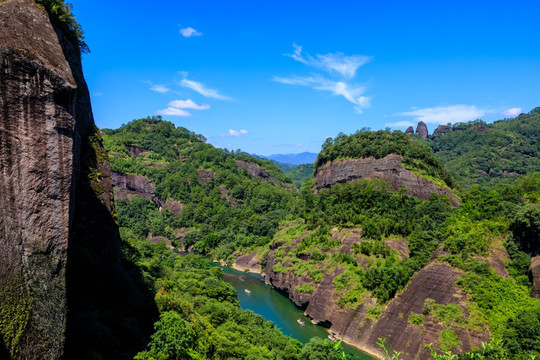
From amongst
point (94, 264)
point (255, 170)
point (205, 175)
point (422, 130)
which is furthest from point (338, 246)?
point (422, 130)

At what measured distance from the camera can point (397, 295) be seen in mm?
34688

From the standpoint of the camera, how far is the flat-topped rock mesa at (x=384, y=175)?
51.2 meters

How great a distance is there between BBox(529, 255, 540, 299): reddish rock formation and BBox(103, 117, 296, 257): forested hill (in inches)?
1690

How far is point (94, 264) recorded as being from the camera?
1412cm

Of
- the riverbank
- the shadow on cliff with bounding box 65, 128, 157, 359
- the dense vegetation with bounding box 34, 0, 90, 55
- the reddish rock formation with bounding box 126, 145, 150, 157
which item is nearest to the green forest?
the shadow on cliff with bounding box 65, 128, 157, 359

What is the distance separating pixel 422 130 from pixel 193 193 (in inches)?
4814

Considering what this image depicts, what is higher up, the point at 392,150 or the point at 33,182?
the point at 392,150

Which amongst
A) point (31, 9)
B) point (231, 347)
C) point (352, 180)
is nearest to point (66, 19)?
point (31, 9)

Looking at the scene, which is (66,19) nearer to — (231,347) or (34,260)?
(34,260)

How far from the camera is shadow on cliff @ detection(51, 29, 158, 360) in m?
12.4

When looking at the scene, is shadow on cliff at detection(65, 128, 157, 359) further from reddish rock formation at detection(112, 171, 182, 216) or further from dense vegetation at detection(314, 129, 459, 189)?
reddish rock formation at detection(112, 171, 182, 216)

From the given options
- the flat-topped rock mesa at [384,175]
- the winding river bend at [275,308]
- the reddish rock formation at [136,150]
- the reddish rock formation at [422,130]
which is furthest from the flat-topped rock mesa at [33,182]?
the reddish rock formation at [422,130]

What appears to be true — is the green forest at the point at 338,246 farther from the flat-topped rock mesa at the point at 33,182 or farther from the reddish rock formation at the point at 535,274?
the flat-topped rock mesa at the point at 33,182

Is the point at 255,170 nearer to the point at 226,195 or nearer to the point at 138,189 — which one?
the point at 226,195
